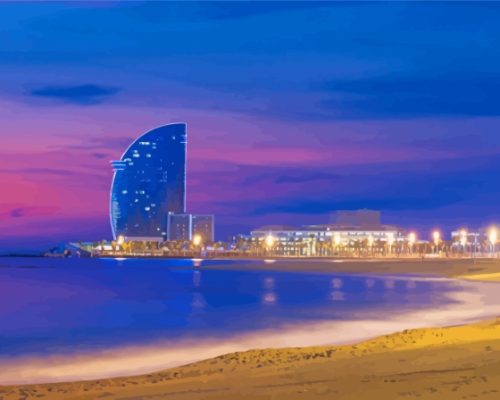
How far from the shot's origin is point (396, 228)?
7756 inches

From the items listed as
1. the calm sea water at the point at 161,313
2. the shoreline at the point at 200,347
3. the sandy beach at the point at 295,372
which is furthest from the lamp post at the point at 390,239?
the sandy beach at the point at 295,372

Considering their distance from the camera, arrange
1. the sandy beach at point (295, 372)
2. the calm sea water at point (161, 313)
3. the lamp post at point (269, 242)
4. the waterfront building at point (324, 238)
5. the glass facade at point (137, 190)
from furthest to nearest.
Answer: the glass facade at point (137, 190) → the lamp post at point (269, 242) → the waterfront building at point (324, 238) → the calm sea water at point (161, 313) → the sandy beach at point (295, 372)

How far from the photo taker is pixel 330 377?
35.3 feet

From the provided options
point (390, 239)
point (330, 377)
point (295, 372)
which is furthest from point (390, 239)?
point (330, 377)

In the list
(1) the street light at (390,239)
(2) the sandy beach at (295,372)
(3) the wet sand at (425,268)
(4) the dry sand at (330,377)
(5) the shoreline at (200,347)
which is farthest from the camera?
(1) the street light at (390,239)

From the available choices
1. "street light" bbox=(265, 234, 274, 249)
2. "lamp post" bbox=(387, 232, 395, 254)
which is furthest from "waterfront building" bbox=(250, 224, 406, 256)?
"street light" bbox=(265, 234, 274, 249)

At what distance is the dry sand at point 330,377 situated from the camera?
9219 millimetres

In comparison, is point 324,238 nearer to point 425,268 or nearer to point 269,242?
point 269,242

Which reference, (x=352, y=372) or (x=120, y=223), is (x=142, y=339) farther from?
(x=120, y=223)

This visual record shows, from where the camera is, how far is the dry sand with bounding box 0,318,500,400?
363 inches

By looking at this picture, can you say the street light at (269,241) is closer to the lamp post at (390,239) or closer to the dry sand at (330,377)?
the lamp post at (390,239)

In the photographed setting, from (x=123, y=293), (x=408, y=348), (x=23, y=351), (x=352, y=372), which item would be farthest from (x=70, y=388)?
(x=123, y=293)

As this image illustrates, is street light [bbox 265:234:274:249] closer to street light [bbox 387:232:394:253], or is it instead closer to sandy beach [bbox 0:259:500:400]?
street light [bbox 387:232:394:253]

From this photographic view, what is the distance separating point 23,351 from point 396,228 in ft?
598
